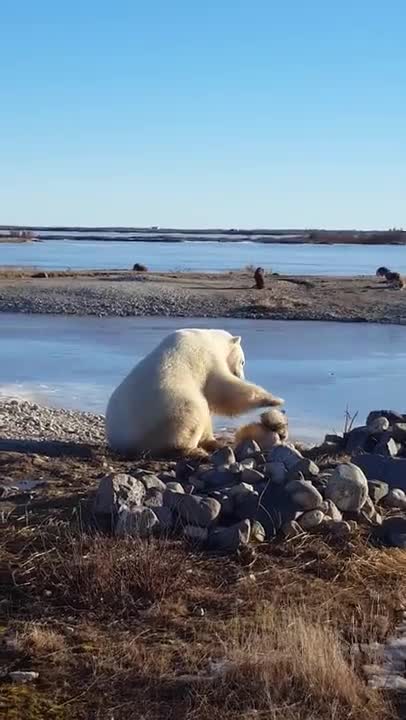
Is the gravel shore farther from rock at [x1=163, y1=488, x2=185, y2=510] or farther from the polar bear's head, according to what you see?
rock at [x1=163, y1=488, x2=185, y2=510]

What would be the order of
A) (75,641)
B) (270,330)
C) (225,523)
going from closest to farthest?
(75,641) < (225,523) < (270,330)

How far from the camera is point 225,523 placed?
6785 millimetres

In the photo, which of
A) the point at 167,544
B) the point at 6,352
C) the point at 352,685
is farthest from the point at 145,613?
the point at 6,352

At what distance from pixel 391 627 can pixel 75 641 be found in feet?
5.11

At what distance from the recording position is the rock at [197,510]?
21.7ft

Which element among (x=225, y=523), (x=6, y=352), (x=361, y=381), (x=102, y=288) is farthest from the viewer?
(x=102, y=288)

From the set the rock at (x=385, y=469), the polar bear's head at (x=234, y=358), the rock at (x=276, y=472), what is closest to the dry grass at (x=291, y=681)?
the rock at (x=276, y=472)

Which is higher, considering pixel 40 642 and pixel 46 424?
pixel 40 642

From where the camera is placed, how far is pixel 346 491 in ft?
22.9

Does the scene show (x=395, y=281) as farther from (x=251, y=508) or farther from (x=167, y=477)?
(x=251, y=508)

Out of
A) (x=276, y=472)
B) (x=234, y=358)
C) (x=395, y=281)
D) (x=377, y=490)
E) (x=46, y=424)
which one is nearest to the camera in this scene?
(x=276, y=472)

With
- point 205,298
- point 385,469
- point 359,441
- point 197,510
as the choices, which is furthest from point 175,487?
point 205,298

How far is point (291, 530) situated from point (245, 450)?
A: 256 centimetres

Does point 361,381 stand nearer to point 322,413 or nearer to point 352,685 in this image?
point 322,413
